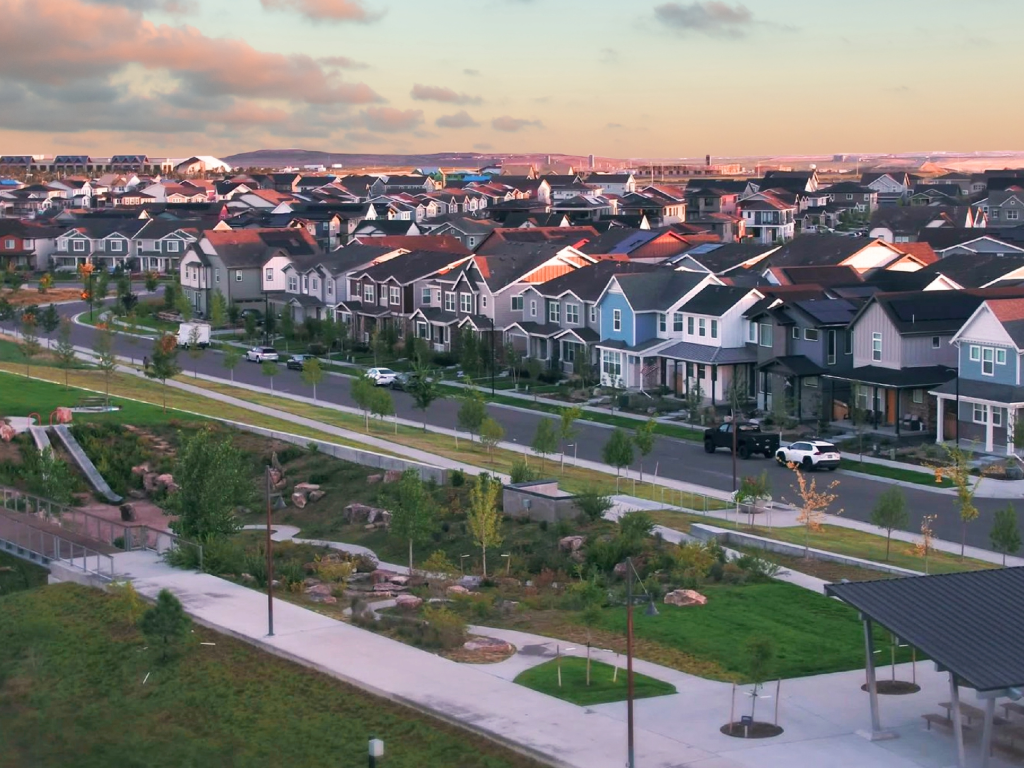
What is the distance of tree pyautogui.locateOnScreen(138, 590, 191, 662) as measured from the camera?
27328 mm

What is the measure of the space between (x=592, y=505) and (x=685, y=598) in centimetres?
835

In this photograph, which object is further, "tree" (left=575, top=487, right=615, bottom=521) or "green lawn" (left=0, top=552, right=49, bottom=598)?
"tree" (left=575, top=487, right=615, bottom=521)

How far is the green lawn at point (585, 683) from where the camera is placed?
953 inches

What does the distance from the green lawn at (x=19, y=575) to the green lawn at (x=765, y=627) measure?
14.2 m

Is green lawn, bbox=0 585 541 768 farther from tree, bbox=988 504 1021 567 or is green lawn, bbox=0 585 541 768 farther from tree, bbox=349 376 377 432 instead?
tree, bbox=349 376 377 432

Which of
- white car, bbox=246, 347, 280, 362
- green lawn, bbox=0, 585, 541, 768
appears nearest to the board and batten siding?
green lawn, bbox=0, 585, 541, 768

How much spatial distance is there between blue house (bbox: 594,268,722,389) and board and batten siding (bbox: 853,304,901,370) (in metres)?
9.81

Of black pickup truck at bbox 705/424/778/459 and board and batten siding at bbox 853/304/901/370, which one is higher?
board and batten siding at bbox 853/304/901/370

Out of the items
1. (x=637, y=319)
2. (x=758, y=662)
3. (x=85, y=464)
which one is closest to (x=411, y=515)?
(x=758, y=662)

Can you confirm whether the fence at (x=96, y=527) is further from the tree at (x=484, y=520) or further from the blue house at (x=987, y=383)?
the blue house at (x=987, y=383)

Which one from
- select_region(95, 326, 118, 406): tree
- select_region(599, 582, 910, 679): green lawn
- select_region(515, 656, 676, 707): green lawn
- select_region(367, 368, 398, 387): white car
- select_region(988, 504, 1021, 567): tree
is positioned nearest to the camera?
select_region(515, 656, 676, 707): green lawn

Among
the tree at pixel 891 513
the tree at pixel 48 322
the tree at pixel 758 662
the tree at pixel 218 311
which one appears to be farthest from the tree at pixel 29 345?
the tree at pixel 758 662

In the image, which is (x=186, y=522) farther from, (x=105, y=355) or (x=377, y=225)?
(x=377, y=225)

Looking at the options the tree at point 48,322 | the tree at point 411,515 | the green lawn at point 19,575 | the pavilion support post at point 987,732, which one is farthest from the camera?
the tree at point 48,322
